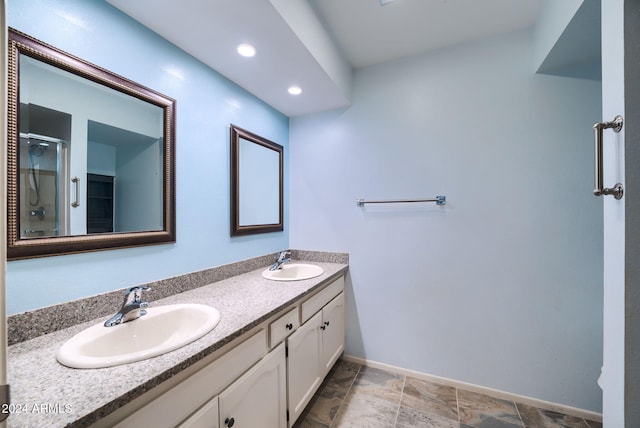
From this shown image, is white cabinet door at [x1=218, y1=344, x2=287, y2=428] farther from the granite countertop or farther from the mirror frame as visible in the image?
the mirror frame

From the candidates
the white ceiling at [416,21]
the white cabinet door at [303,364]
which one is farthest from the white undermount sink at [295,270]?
the white ceiling at [416,21]

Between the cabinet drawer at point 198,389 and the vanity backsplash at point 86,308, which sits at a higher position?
the vanity backsplash at point 86,308

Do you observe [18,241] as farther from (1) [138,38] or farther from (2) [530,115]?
(2) [530,115]

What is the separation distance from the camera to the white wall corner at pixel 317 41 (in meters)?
1.22

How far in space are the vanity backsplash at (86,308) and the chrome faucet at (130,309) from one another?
10cm

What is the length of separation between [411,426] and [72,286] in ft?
6.19

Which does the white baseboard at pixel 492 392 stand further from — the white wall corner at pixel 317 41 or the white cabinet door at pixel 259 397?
the white wall corner at pixel 317 41

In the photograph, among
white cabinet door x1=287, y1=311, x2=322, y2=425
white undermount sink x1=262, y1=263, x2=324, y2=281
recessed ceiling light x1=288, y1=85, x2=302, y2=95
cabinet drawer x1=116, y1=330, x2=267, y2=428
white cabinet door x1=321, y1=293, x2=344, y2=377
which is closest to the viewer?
cabinet drawer x1=116, y1=330, x2=267, y2=428

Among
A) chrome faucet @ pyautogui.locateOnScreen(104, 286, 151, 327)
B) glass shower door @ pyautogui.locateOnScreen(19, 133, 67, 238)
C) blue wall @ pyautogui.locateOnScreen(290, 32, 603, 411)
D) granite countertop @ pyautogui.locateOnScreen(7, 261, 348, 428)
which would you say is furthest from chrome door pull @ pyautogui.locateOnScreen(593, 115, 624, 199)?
glass shower door @ pyautogui.locateOnScreen(19, 133, 67, 238)

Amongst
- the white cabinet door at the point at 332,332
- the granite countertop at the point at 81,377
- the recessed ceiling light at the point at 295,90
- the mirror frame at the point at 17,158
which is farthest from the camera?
the recessed ceiling light at the point at 295,90

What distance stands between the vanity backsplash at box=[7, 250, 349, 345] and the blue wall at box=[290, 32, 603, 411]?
3.49 ft

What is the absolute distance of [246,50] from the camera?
1395 millimetres

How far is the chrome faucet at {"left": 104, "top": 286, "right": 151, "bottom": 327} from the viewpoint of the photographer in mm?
955

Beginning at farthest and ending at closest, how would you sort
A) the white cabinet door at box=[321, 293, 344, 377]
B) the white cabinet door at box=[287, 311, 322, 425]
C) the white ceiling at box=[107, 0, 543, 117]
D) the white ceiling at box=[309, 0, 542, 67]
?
1. the white cabinet door at box=[321, 293, 344, 377]
2. the white ceiling at box=[309, 0, 542, 67]
3. the white cabinet door at box=[287, 311, 322, 425]
4. the white ceiling at box=[107, 0, 543, 117]
